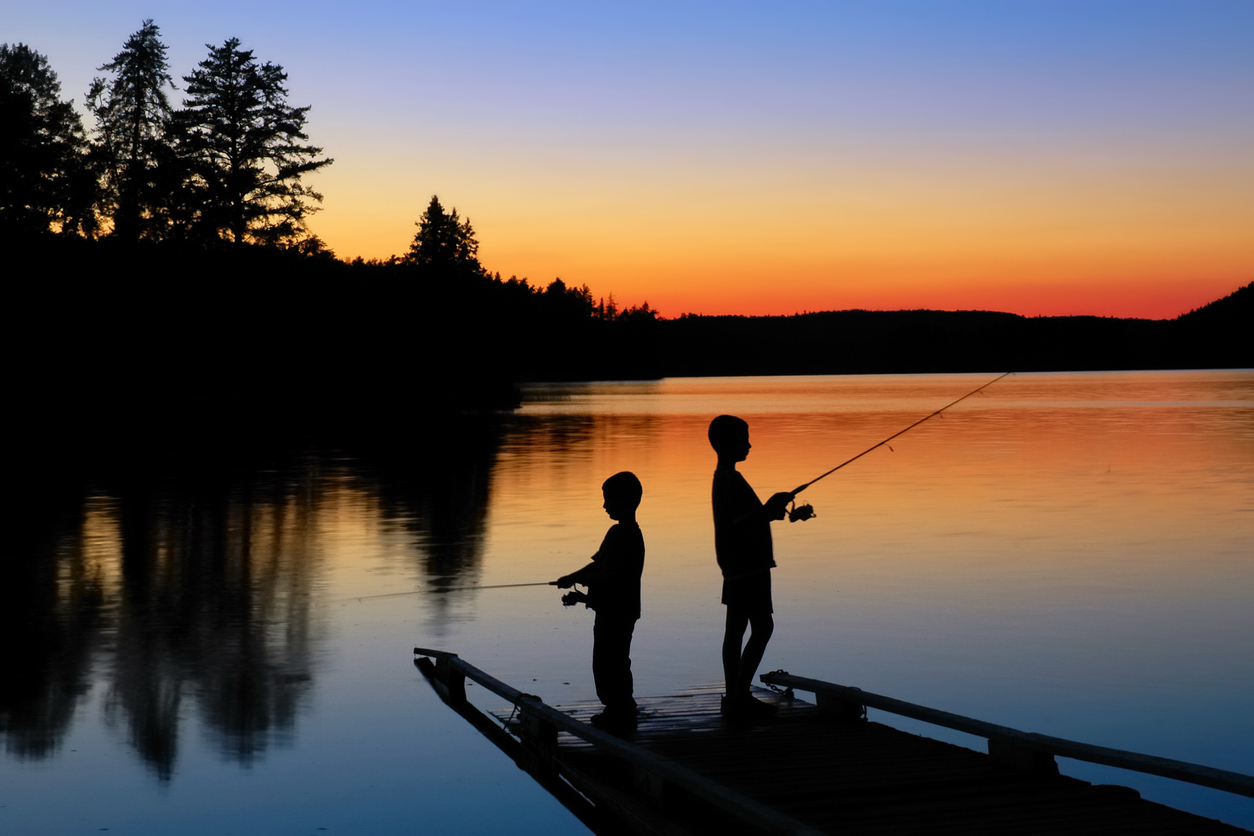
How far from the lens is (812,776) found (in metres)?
6.55

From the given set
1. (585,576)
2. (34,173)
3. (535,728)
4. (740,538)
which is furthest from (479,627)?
(34,173)

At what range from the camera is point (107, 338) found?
60.1 m

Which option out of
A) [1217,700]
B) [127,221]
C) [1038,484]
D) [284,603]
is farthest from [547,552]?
[127,221]

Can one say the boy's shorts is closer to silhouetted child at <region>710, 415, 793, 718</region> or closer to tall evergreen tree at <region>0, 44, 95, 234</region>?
silhouetted child at <region>710, 415, 793, 718</region>

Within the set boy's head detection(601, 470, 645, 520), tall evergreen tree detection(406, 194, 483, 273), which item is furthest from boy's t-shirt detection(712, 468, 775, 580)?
tall evergreen tree detection(406, 194, 483, 273)

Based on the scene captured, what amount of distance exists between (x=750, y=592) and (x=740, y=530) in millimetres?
401

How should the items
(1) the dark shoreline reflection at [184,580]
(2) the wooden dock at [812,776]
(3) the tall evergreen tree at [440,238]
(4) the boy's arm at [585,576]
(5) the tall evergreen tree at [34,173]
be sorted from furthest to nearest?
(3) the tall evergreen tree at [440,238], (5) the tall evergreen tree at [34,173], (1) the dark shoreline reflection at [184,580], (4) the boy's arm at [585,576], (2) the wooden dock at [812,776]

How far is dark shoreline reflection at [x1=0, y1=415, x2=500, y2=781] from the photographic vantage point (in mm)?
8938

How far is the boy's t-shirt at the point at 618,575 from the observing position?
300 inches

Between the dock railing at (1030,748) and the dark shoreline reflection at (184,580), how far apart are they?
372 cm

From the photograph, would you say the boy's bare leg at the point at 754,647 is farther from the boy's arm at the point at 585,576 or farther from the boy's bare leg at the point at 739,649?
the boy's arm at the point at 585,576

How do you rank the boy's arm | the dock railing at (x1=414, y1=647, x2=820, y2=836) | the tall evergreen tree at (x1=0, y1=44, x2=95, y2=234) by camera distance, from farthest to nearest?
the tall evergreen tree at (x1=0, y1=44, x2=95, y2=234), the boy's arm, the dock railing at (x1=414, y1=647, x2=820, y2=836)

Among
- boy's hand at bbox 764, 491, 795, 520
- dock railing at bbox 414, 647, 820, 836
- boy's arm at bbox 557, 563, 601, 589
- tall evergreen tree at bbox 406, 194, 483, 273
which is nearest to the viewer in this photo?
dock railing at bbox 414, 647, 820, 836

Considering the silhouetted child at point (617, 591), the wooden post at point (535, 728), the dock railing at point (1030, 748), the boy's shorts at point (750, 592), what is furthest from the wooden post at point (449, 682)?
the boy's shorts at point (750, 592)
